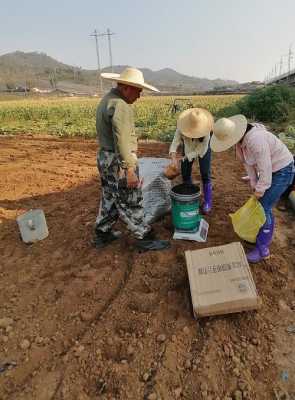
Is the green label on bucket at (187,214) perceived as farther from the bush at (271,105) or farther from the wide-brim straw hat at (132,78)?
the bush at (271,105)

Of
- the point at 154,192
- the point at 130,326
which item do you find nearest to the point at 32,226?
the point at 154,192

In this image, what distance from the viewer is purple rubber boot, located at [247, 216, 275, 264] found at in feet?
9.87

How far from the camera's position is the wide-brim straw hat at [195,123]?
10.7 feet

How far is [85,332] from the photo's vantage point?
2.55 m

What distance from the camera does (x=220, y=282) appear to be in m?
2.52

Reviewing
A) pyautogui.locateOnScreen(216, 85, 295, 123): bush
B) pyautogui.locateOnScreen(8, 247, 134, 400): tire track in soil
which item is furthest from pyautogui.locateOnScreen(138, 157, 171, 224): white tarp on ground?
pyautogui.locateOnScreen(216, 85, 295, 123): bush

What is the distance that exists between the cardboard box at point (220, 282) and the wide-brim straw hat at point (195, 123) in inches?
47.3

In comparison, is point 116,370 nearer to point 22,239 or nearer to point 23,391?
point 23,391

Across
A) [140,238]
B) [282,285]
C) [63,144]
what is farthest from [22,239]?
[63,144]

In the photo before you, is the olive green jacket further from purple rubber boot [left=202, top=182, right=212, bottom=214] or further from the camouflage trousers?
purple rubber boot [left=202, top=182, right=212, bottom=214]

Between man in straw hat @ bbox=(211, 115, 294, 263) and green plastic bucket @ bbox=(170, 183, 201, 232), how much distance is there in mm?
677

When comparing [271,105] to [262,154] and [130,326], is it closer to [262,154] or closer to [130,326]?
[262,154]

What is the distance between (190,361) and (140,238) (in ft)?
4.60

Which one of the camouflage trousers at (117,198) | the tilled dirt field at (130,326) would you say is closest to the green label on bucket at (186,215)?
the tilled dirt field at (130,326)
